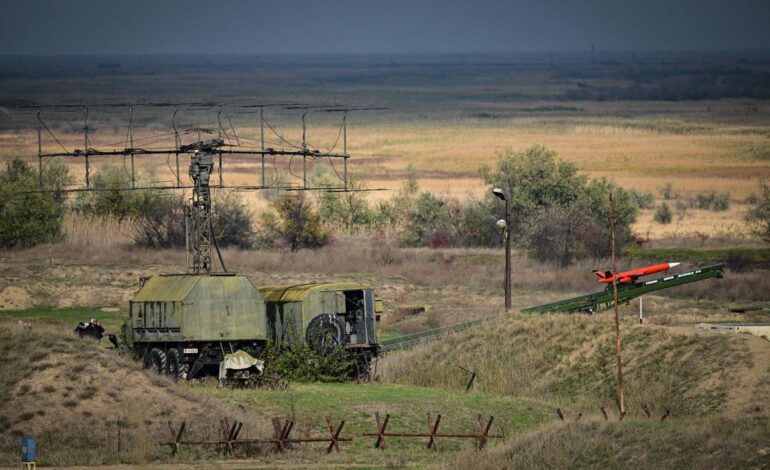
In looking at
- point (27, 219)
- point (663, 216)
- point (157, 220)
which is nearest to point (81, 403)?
point (27, 219)

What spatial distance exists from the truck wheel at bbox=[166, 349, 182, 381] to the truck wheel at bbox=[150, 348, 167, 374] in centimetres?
11

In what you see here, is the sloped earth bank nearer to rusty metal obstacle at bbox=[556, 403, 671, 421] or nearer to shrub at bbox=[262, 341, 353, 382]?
shrub at bbox=[262, 341, 353, 382]

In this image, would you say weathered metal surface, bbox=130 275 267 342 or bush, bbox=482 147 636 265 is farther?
bush, bbox=482 147 636 265

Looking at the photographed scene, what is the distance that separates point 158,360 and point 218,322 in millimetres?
1932

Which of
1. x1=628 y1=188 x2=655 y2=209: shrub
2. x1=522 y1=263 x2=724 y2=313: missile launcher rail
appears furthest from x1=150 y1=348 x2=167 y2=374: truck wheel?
x1=628 y1=188 x2=655 y2=209: shrub

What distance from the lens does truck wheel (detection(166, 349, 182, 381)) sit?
4628cm

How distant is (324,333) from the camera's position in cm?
4828

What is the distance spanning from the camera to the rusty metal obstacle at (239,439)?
3606 cm

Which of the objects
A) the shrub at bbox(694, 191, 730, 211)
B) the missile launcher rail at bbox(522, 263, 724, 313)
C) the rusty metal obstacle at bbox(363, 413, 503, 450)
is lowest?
the rusty metal obstacle at bbox(363, 413, 503, 450)

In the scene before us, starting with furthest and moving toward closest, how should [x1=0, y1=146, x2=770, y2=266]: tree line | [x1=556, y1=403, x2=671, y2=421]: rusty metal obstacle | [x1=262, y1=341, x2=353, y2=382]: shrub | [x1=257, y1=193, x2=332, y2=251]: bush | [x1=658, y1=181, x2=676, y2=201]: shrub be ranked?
[x1=658, y1=181, x2=676, y2=201]: shrub, [x1=257, y1=193, x2=332, y2=251]: bush, [x1=0, y1=146, x2=770, y2=266]: tree line, [x1=262, y1=341, x2=353, y2=382]: shrub, [x1=556, y1=403, x2=671, y2=421]: rusty metal obstacle

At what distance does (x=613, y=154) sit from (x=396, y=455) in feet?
439

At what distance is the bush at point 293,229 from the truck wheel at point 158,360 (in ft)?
132

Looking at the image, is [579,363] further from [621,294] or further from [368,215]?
[368,215]

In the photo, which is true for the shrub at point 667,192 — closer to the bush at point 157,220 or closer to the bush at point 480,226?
the bush at point 480,226
